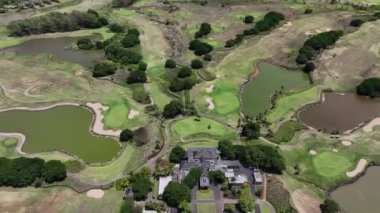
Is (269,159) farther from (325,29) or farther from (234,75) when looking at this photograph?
(325,29)

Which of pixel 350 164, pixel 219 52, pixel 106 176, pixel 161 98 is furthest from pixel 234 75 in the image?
pixel 106 176

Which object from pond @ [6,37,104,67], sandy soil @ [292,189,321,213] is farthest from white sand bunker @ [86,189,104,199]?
pond @ [6,37,104,67]

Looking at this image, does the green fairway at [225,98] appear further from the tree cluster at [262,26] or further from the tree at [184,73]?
the tree cluster at [262,26]

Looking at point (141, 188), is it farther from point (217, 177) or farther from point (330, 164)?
point (330, 164)

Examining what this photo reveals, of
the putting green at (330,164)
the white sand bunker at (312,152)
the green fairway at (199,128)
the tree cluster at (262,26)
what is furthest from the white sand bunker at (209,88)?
the putting green at (330,164)

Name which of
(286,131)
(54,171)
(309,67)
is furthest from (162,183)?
(309,67)
